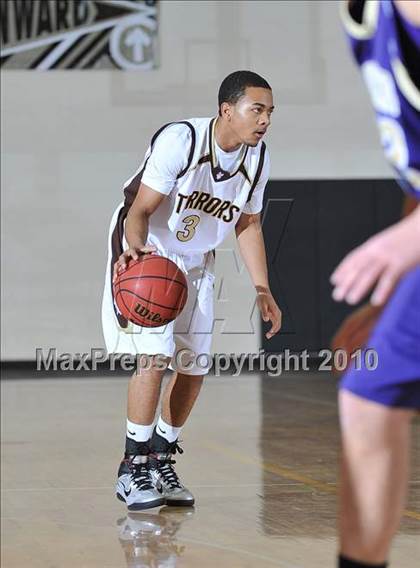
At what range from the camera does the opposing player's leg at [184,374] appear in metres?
4.37

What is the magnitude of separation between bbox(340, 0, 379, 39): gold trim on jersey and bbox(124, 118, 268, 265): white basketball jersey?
8.20 feet

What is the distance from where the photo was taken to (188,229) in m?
4.41

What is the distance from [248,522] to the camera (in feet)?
12.8

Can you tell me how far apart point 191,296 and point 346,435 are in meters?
2.75

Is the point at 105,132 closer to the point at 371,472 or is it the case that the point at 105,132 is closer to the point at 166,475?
the point at 166,475

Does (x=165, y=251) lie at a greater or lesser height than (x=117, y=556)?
greater

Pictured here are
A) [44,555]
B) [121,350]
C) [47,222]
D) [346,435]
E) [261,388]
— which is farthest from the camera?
[47,222]

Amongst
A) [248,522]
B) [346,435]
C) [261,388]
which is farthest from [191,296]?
[261,388]

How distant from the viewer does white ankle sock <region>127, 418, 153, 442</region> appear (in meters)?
4.29

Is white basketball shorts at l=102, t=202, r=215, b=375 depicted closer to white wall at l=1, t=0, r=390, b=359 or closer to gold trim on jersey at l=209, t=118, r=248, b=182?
gold trim on jersey at l=209, t=118, r=248, b=182

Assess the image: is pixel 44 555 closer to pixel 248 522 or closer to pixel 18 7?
pixel 248 522

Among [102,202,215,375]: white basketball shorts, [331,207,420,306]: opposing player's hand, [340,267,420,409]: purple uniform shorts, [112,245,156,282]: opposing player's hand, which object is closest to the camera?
[331,207,420,306]: opposing player's hand

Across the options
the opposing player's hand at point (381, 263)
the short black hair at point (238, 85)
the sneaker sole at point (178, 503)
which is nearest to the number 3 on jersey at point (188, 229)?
the short black hair at point (238, 85)

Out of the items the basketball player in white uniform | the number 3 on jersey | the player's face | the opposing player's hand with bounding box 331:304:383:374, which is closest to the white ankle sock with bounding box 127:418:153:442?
the basketball player in white uniform
